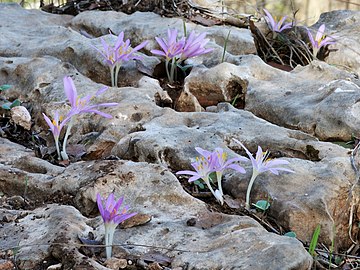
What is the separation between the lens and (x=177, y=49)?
12.7ft

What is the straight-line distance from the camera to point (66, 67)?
12.8ft

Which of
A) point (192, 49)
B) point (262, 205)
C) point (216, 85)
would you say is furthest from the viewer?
point (192, 49)

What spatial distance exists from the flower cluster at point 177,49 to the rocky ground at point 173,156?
0.35 ft

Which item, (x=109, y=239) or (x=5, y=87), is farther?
(x=5, y=87)

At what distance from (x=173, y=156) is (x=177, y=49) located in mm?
1082

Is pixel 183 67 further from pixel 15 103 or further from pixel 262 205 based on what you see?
pixel 262 205

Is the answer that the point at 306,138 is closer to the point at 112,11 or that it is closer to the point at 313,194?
the point at 313,194

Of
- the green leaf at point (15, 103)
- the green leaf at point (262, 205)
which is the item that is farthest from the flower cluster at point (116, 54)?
the green leaf at point (262, 205)

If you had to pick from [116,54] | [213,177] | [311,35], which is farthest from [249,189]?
[311,35]

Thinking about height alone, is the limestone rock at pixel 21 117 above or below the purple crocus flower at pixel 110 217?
below

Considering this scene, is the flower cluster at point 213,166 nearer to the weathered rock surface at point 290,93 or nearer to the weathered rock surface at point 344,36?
the weathered rock surface at point 290,93

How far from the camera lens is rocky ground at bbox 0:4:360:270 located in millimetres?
2256

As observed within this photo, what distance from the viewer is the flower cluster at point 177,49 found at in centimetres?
388

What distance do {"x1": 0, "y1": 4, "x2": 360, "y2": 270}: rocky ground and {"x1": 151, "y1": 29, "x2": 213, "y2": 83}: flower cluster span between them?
11 cm
